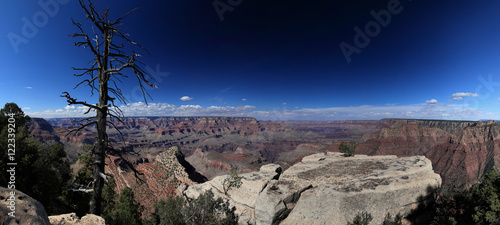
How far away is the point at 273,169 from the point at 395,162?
625 inches

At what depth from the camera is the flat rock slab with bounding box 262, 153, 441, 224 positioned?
16.2m

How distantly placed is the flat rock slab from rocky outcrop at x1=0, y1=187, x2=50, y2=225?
1602 cm

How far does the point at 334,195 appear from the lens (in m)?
16.7

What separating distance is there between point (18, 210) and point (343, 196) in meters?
19.5

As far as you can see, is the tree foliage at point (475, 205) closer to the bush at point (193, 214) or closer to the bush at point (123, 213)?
the bush at point (193, 214)

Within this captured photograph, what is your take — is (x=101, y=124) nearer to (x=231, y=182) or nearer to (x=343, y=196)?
(x=231, y=182)

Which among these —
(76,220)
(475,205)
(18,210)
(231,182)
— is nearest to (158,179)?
(231,182)

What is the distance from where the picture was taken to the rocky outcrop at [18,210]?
376 centimetres

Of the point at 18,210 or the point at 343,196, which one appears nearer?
the point at 18,210

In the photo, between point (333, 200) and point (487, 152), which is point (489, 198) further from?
point (487, 152)

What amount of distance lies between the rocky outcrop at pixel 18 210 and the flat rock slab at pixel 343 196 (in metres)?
16.0

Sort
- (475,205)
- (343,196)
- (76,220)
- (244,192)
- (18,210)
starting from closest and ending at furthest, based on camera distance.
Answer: (18,210)
(76,220)
(343,196)
(475,205)
(244,192)

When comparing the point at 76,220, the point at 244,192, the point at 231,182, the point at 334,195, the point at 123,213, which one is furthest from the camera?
the point at 123,213

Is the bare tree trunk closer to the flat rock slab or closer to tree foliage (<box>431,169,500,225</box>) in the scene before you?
the flat rock slab
